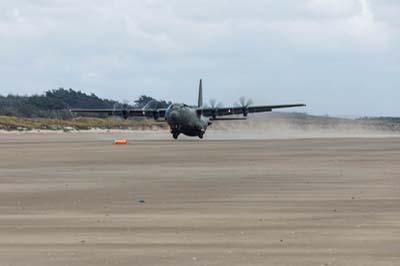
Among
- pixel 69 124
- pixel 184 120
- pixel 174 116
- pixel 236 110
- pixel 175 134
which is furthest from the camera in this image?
pixel 69 124

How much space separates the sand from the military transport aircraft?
1690 inches

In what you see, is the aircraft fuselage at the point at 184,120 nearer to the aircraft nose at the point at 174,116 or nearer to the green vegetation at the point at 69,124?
the aircraft nose at the point at 174,116

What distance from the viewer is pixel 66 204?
20.4 m

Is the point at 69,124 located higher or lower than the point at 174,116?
lower

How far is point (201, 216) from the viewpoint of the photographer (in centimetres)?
1767

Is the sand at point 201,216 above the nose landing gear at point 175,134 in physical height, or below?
above

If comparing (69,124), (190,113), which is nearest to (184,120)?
(190,113)

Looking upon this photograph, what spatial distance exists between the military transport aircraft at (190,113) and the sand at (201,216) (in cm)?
4292

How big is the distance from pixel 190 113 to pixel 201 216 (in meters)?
59.7

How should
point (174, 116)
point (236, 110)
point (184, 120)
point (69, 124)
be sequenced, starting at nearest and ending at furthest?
point (174, 116) → point (184, 120) → point (236, 110) → point (69, 124)

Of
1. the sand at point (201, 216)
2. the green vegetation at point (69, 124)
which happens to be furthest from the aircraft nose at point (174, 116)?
the green vegetation at point (69, 124)

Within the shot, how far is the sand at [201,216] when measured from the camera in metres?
12.8

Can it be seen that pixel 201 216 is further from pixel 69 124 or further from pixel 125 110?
pixel 69 124

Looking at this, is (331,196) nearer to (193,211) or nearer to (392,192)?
(392,192)
